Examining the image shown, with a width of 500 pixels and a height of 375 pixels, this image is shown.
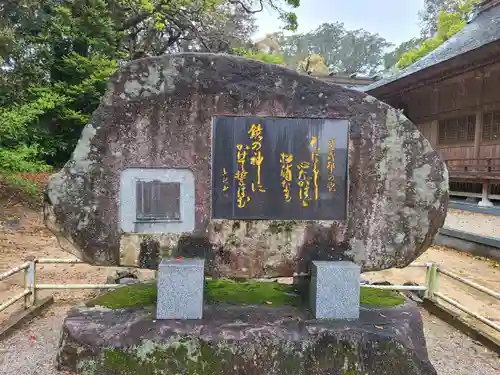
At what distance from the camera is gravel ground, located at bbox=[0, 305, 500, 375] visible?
3.58 m

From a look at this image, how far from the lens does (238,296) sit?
13.4ft

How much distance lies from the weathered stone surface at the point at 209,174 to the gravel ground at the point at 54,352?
1.10 metres

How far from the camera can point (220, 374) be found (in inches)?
128

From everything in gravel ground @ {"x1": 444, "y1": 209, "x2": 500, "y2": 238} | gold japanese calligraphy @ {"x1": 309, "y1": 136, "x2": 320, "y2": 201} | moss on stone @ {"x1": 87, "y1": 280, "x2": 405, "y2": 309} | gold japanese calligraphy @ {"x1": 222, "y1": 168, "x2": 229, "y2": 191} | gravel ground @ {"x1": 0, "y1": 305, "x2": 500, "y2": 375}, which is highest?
gold japanese calligraphy @ {"x1": 309, "y1": 136, "x2": 320, "y2": 201}

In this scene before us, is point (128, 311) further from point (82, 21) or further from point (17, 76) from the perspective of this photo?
point (82, 21)

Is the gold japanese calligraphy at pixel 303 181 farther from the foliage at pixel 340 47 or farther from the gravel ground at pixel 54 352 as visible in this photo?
the foliage at pixel 340 47

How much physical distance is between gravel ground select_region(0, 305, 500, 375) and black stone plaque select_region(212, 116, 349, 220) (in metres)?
2.01

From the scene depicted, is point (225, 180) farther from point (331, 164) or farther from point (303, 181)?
point (331, 164)

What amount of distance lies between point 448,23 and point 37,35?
21415 millimetres

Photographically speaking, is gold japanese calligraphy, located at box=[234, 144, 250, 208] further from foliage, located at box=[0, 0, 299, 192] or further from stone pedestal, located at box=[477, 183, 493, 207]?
stone pedestal, located at box=[477, 183, 493, 207]

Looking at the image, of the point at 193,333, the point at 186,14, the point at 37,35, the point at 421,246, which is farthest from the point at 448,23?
the point at 193,333

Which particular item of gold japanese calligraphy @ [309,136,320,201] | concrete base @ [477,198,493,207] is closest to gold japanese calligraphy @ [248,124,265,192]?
gold japanese calligraphy @ [309,136,320,201]

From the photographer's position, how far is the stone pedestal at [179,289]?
344 centimetres

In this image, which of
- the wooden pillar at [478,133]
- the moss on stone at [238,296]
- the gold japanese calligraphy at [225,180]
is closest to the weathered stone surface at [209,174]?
the gold japanese calligraphy at [225,180]
